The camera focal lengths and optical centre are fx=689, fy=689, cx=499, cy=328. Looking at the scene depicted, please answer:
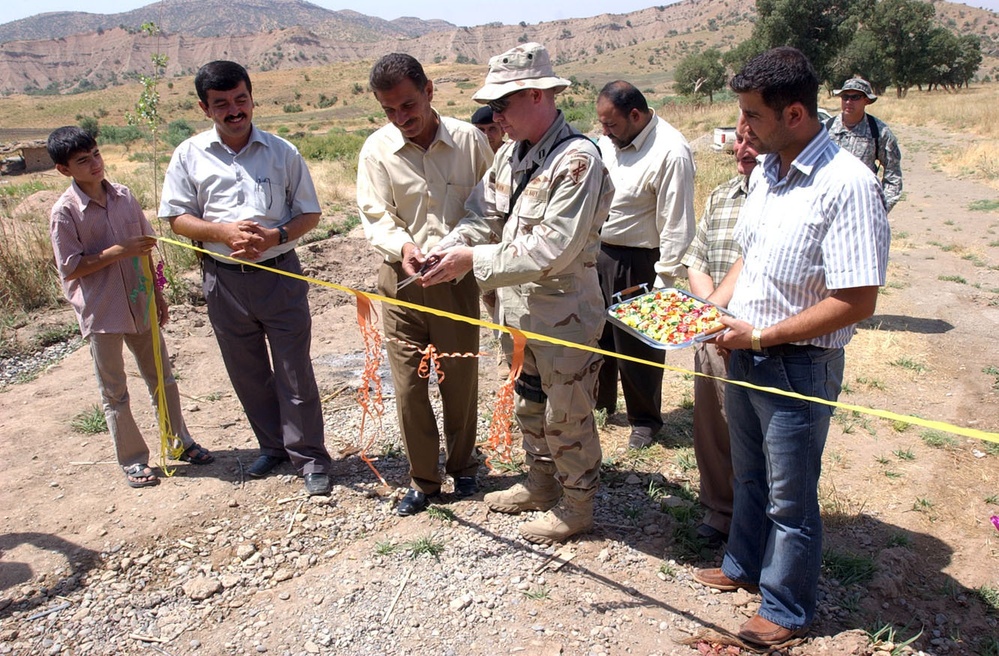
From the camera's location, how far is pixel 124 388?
12.9 ft

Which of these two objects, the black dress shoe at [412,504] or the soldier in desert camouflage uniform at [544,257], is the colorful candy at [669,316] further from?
the black dress shoe at [412,504]

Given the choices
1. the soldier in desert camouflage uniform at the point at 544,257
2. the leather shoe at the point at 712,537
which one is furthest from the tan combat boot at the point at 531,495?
the leather shoe at the point at 712,537

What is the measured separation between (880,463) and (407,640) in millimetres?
3081

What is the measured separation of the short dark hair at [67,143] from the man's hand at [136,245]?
1.60 feet

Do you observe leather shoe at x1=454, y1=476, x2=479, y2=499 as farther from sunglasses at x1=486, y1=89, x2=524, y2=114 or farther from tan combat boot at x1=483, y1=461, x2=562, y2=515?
sunglasses at x1=486, y1=89, x2=524, y2=114

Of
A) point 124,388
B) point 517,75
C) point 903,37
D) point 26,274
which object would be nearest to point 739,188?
point 517,75

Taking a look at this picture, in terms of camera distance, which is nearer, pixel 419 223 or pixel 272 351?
pixel 419 223

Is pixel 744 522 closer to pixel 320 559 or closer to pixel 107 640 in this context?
pixel 320 559

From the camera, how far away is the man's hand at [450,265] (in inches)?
114

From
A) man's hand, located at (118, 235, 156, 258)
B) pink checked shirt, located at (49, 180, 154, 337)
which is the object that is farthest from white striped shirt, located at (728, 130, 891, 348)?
pink checked shirt, located at (49, 180, 154, 337)

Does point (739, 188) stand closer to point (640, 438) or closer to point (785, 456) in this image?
point (785, 456)

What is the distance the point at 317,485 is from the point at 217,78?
2218 millimetres

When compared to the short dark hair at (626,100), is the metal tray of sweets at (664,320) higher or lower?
lower

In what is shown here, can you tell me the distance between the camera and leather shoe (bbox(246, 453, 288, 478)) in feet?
13.4
